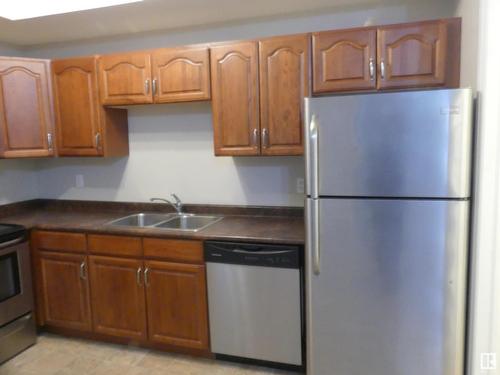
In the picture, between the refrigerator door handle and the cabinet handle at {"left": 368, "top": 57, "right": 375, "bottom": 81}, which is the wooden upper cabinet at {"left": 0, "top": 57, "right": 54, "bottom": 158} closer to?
the refrigerator door handle

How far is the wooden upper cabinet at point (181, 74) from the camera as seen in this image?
8.54ft

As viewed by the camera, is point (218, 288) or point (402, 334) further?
point (218, 288)

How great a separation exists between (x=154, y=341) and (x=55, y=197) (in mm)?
1799

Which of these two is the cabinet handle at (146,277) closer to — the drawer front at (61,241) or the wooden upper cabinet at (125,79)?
the drawer front at (61,241)

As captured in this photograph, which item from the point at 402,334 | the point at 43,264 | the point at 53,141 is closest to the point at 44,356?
the point at 43,264

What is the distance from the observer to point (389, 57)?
2.24 m

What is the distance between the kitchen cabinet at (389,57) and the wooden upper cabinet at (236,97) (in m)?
0.43

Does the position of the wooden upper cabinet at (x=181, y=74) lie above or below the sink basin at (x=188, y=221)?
above

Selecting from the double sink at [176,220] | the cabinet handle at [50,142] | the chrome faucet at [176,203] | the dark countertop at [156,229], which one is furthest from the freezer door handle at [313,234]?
the cabinet handle at [50,142]

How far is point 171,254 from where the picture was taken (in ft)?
8.21

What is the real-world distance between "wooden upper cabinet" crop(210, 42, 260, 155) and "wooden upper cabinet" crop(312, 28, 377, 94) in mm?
411

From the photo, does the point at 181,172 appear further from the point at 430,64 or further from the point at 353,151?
the point at 430,64

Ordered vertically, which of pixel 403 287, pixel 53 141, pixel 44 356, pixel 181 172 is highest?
pixel 53 141

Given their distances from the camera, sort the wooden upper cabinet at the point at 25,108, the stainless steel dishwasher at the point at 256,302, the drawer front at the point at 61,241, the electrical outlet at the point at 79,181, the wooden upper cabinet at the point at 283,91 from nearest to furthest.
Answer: the stainless steel dishwasher at the point at 256,302, the wooden upper cabinet at the point at 283,91, the drawer front at the point at 61,241, the wooden upper cabinet at the point at 25,108, the electrical outlet at the point at 79,181
